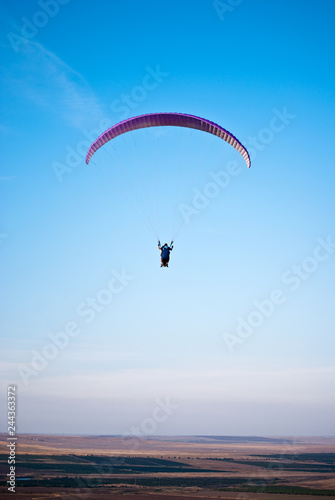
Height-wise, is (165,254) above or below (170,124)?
below

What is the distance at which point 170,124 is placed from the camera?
26344mm

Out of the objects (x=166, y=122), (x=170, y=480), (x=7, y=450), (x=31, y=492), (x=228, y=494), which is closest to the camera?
(x=166, y=122)

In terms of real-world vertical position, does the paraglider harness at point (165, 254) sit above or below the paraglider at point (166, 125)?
below

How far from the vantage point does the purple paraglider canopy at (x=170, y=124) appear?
25.4 metres

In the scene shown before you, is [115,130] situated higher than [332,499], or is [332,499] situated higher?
[115,130]

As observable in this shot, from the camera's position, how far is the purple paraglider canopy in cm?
2542

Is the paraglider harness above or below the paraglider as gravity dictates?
below

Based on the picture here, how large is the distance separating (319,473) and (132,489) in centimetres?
3840

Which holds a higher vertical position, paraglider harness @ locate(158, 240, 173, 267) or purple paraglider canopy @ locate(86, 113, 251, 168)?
purple paraglider canopy @ locate(86, 113, 251, 168)

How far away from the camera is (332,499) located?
148 ft

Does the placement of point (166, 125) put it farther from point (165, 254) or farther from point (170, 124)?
point (165, 254)

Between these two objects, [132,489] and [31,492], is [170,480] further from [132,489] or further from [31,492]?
[31,492]

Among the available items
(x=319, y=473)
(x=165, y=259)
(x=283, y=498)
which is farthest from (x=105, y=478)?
(x=165, y=259)

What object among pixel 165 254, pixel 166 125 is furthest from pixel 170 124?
pixel 165 254
